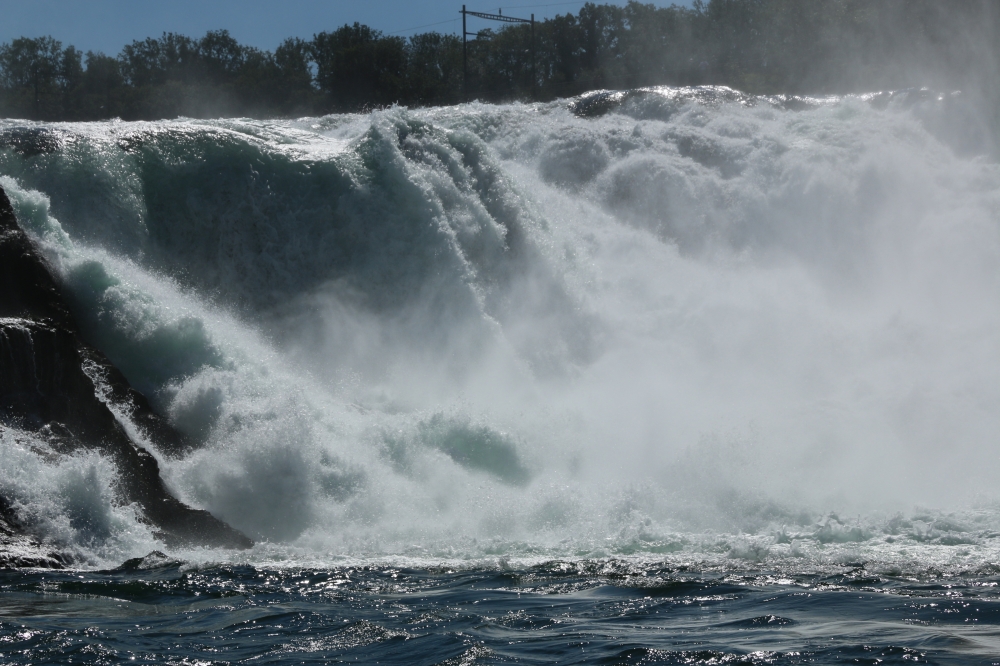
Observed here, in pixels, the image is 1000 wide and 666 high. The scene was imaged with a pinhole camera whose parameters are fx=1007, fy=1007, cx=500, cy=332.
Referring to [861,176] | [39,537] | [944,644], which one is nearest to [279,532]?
[39,537]

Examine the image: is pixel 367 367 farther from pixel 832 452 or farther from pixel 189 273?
pixel 832 452

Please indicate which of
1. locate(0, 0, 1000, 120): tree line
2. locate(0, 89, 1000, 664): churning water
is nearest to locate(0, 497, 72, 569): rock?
locate(0, 89, 1000, 664): churning water

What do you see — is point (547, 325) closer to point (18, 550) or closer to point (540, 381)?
point (540, 381)

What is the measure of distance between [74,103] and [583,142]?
36.8m

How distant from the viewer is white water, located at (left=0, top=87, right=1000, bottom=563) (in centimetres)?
952

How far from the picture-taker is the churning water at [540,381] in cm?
660

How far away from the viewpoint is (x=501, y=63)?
160 ft

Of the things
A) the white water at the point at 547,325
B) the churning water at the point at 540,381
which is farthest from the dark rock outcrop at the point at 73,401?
the white water at the point at 547,325

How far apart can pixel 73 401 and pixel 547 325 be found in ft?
21.9

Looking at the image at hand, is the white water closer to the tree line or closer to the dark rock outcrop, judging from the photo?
the dark rock outcrop

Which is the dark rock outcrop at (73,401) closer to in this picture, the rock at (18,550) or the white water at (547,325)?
the white water at (547,325)

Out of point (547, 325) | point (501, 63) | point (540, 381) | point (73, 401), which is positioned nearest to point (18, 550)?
point (73, 401)

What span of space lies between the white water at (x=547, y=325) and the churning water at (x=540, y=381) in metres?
0.05

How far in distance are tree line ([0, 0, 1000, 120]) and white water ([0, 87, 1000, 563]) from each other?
13.3 metres
